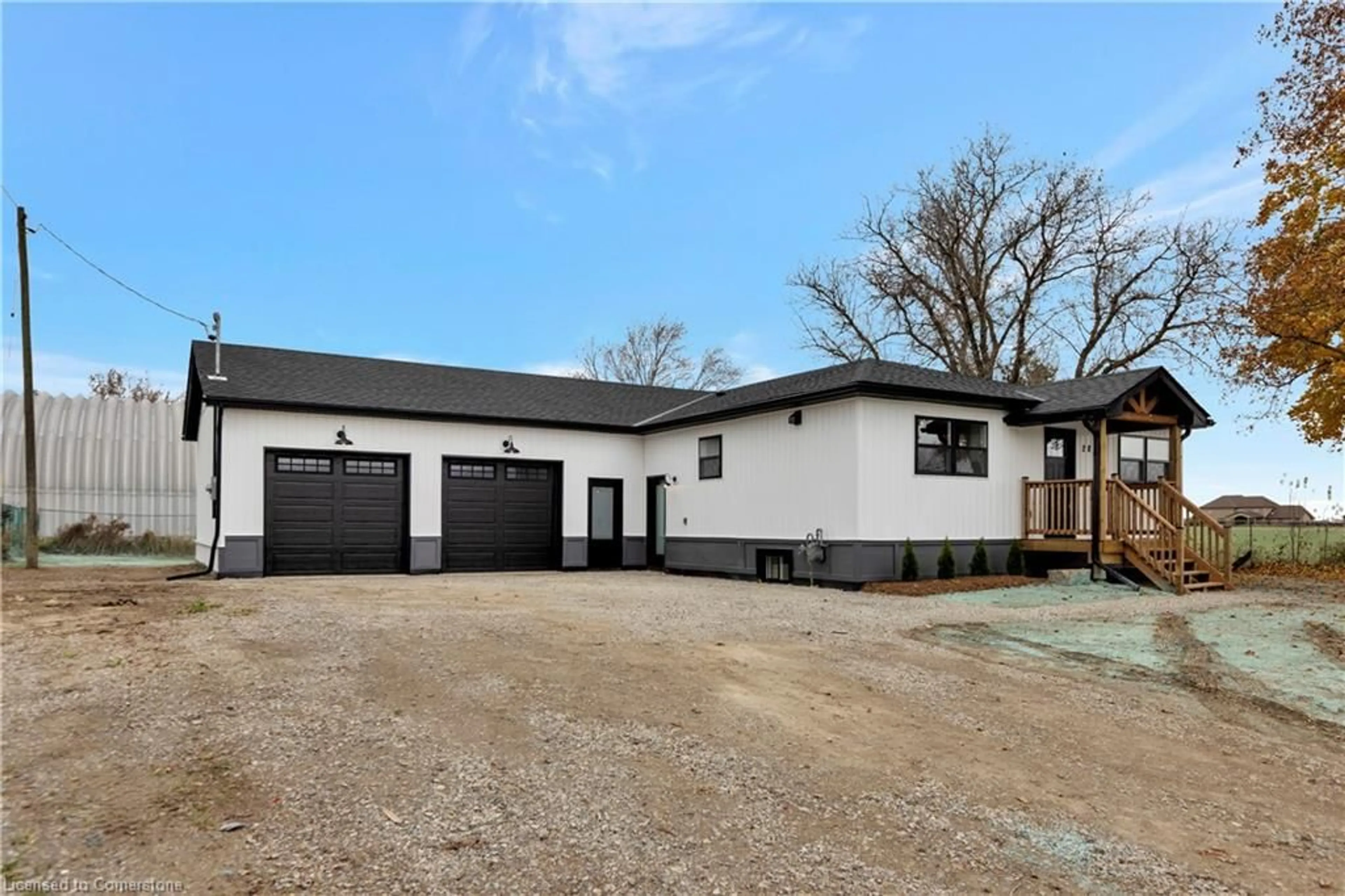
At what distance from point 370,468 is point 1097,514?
12927 mm

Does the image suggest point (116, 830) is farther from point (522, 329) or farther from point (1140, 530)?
point (522, 329)

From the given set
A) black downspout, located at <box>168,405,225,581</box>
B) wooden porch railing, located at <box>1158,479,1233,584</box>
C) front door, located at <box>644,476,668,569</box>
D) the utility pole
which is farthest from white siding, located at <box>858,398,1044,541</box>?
the utility pole

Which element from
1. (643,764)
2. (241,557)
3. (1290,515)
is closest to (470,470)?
(241,557)

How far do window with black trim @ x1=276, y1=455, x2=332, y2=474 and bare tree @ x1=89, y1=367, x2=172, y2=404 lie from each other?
79.1ft

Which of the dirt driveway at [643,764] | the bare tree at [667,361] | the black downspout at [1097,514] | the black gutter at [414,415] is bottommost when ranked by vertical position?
the dirt driveway at [643,764]

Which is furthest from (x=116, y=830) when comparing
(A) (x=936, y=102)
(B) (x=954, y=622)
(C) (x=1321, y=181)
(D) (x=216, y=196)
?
(C) (x=1321, y=181)

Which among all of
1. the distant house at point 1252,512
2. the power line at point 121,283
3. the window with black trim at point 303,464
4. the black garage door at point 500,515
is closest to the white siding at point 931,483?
the distant house at point 1252,512

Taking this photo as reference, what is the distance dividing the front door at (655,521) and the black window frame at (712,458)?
1528 mm

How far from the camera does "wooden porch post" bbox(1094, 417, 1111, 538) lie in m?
13.1

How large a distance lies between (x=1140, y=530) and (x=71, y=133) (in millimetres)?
18454

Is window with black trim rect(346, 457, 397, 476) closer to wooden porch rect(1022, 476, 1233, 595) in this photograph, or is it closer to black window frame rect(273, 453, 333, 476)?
black window frame rect(273, 453, 333, 476)

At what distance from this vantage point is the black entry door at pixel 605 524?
57.3ft

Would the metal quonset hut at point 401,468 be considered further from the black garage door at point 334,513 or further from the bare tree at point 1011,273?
the bare tree at point 1011,273

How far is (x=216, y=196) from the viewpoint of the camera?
52.4 ft
